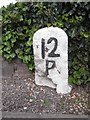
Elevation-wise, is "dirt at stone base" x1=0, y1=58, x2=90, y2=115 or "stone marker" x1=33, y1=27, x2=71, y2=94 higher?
"stone marker" x1=33, y1=27, x2=71, y2=94

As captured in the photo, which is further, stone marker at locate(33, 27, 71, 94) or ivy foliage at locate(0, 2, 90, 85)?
ivy foliage at locate(0, 2, 90, 85)

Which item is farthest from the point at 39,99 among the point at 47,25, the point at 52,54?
the point at 47,25

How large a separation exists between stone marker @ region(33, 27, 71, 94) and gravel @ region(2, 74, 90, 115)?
21 centimetres

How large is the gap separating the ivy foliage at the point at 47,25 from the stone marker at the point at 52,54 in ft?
0.68

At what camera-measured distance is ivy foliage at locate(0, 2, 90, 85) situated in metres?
4.07

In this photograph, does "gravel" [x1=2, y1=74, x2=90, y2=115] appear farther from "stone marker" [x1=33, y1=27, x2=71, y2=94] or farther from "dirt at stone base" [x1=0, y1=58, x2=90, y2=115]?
"stone marker" [x1=33, y1=27, x2=71, y2=94]

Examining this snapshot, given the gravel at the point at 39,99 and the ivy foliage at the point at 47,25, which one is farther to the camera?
the ivy foliage at the point at 47,25

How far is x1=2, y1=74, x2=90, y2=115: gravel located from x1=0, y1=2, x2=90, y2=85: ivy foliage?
19 centimetres

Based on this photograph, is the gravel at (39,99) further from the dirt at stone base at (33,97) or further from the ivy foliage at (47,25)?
the ivy foliage at (47,25)

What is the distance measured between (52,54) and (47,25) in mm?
423

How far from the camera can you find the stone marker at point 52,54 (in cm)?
387

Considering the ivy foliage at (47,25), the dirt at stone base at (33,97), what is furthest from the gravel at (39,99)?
the ivy foliage at (47,25)

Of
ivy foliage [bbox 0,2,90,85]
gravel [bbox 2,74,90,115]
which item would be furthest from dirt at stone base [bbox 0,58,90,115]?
ivy foliage [bbox 0,2,90,85]

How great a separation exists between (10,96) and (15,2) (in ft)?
4.29
